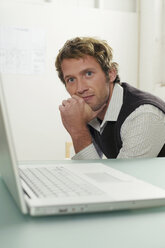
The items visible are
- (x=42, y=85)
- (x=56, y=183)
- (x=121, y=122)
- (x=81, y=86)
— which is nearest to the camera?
(x=56, y=183)

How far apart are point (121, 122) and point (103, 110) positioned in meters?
0.33

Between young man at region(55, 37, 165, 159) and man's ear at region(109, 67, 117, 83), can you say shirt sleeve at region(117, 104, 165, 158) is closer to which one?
young man at region(55, 37, 165, 159)

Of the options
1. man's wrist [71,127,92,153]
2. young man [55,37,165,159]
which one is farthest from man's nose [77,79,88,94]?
man's wrist [71,127,92,153]

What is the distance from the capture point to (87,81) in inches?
71.8

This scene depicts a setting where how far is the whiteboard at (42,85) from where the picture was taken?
2.93 metres

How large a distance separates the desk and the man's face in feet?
4.03

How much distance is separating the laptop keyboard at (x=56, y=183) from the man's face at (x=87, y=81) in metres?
1.02

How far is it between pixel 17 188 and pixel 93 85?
1374mm

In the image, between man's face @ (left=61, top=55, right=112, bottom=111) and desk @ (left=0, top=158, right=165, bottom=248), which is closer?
desk @ (left=0, top=158, right=165, bottom=248)

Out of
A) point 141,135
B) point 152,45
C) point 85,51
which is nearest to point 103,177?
point 141,135

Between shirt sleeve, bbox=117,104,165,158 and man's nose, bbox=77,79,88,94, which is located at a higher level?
man's nose, bbox=77,79,88,94

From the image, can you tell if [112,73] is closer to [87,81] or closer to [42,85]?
[87,81]

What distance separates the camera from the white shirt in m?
1.32

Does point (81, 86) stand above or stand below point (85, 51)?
below
